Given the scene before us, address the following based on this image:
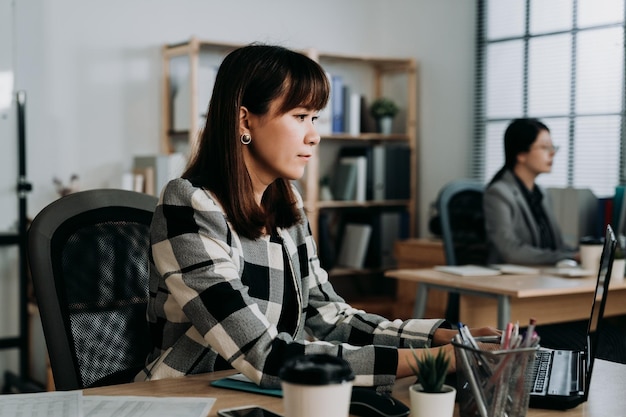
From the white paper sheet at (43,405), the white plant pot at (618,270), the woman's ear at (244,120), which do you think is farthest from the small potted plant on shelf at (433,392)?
the white plant pot at (618,270)

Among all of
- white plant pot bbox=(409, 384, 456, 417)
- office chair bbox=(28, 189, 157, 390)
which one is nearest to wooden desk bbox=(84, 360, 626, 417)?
white plant pot bbox=(409, 384, 456, 417)

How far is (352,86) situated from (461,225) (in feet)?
6.28

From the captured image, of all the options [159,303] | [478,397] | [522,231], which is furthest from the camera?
[522,231]

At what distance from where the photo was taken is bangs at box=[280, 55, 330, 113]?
1.62 m

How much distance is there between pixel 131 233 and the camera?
5.80ft

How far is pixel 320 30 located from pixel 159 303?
386 centimetres

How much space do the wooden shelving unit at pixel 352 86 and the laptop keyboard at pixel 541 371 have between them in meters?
3.08

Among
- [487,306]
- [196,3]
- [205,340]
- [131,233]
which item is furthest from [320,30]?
[205,340]

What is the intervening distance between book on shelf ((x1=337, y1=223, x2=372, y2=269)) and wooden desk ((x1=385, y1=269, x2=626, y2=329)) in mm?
1876

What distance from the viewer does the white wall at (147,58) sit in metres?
4.21

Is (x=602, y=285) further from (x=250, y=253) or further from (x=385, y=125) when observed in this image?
(x=385, y=125)

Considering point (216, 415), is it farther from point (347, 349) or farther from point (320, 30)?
point (320, 30)

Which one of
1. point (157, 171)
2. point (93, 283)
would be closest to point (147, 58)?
point (157, 171)

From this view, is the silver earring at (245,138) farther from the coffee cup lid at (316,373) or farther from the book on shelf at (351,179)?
the book on shelf at (351,179)
